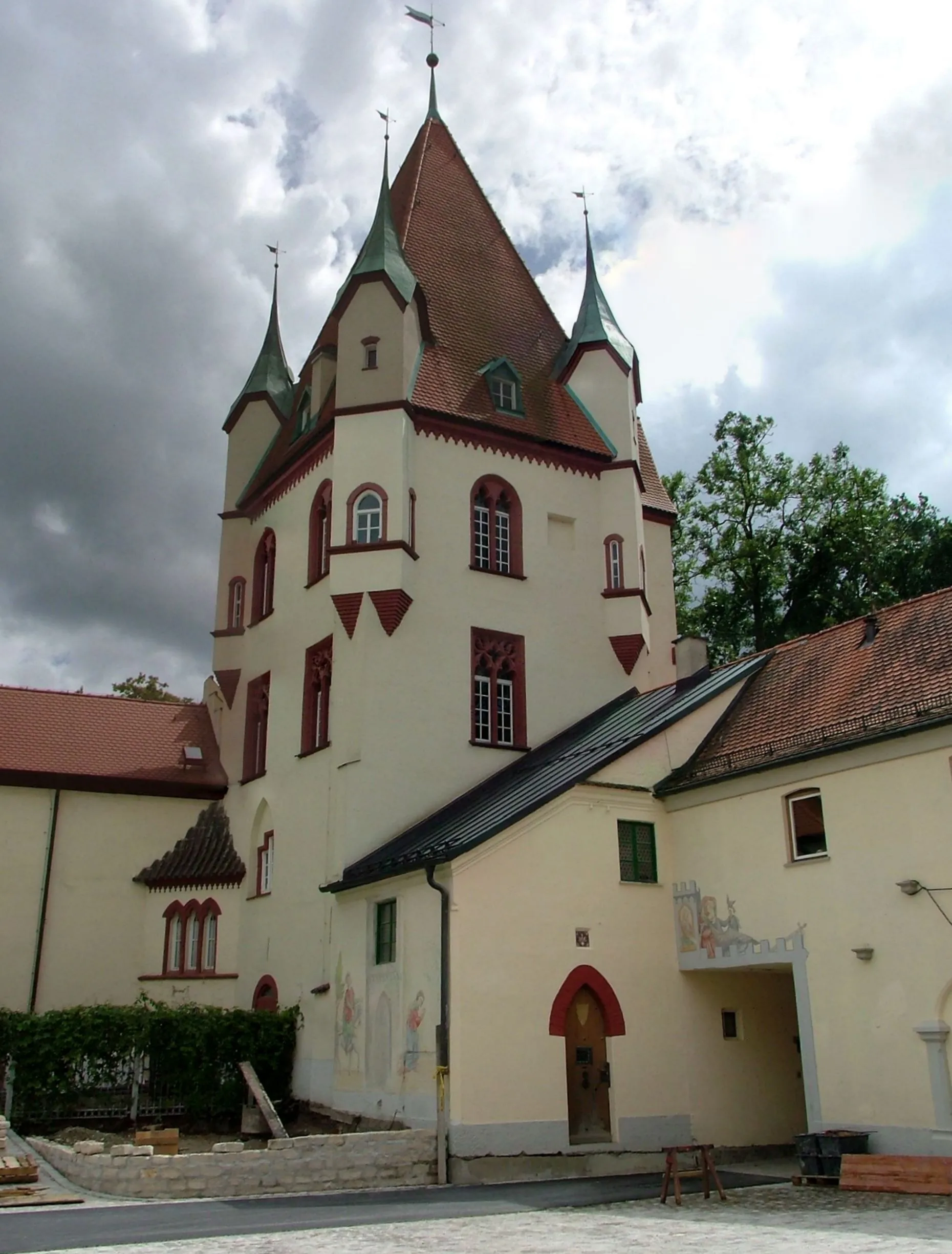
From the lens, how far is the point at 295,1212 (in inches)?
516

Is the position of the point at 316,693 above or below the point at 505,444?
below

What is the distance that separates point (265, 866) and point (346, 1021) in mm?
5599

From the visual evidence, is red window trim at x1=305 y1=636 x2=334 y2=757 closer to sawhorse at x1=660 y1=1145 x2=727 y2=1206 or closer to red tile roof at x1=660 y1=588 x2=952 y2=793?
red tile roof at x1=660 y1=588 x2=952 y2=793

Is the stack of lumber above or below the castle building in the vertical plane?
below

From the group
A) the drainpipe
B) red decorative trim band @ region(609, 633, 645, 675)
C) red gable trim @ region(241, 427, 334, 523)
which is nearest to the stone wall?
the drainpipe

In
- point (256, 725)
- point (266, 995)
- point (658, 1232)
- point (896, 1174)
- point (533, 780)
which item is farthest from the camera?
point (256, 725)

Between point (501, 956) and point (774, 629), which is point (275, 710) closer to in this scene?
point (501, 956)

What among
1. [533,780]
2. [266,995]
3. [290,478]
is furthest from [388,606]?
[266,995]

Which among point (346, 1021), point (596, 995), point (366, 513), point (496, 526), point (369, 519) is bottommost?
point (346, 1021)

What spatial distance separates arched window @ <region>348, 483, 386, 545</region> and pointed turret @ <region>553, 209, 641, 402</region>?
6.95 m

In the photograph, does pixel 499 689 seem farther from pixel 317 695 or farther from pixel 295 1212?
pixel 295 1212

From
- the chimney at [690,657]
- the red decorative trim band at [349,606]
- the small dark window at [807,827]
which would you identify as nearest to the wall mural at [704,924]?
the small dark window at [807,827]

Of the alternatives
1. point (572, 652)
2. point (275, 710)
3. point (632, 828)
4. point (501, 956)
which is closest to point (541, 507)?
point (572, 652)

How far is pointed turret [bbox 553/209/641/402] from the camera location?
2834 centimetres
